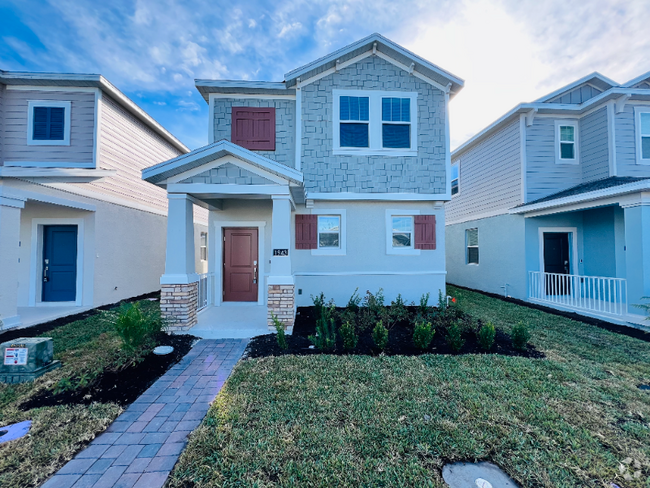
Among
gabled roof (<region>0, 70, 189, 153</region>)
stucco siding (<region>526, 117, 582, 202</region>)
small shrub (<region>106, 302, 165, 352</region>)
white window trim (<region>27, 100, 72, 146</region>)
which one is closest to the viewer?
small shrub (<region>106, 302, 165, 352</region>)

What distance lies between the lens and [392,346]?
5.18 meters

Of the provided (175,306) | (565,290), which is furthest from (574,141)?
(175,306)

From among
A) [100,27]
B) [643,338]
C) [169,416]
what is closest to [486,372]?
[169,416]

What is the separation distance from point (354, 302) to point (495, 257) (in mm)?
6425

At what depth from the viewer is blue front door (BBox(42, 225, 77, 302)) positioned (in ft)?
26.8

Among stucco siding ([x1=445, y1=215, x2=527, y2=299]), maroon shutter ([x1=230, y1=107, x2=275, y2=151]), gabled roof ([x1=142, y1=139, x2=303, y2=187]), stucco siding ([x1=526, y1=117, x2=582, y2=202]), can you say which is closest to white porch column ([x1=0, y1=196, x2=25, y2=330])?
gabled roof ([x1=142, y1=139, x2=303, y2=187])

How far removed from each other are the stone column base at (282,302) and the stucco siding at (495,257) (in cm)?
800

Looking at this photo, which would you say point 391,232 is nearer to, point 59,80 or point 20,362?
point 20,362

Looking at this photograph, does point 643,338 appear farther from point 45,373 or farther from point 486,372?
point 45,373

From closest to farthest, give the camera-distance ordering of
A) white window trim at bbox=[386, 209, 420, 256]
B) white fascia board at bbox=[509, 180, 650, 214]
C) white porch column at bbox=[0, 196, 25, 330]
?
white porch column at bbox=[0, 196, 25, 330]
white fascia board at bbox=[509, 180, 650, 214]
white window trim at bbox=[386, 209, 420, 256]

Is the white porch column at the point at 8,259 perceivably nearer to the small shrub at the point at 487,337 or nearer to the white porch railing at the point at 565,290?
the small shrub at the point at 487,337

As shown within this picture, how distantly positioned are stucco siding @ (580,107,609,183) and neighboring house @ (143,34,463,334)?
5091 mm

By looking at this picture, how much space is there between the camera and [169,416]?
313 centimetres

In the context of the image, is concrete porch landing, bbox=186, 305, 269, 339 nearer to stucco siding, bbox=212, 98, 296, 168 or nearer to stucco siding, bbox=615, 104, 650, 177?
stucco siding, bbox=212, 98, 296, 168
